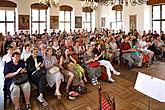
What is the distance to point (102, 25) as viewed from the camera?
57.5 ft

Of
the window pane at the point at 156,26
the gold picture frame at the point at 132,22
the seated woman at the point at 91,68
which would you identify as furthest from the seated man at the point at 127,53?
the gold picture frame at the point at 132,22

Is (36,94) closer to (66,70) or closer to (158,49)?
(66,70)

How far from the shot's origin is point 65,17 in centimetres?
1631

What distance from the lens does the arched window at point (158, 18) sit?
1254cm

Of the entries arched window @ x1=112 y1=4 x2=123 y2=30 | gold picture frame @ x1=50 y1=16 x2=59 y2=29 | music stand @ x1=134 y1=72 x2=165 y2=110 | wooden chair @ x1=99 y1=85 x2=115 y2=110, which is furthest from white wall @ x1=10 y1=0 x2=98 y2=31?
wooden chair @ x1=99 y1=85 x2=115 y2=110

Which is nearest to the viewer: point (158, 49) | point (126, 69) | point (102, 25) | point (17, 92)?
point (17, 92)

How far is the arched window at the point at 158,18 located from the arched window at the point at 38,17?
710 centimetres

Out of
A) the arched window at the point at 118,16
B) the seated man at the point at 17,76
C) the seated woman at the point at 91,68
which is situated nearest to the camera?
the seated man at the point at 17,76

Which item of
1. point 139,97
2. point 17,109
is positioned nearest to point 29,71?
point 17,109

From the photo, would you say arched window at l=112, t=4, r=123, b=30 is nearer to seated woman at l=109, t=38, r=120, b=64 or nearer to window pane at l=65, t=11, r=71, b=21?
window pane at l=65, t=11, r=71, b=21

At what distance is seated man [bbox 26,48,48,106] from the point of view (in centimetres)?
481

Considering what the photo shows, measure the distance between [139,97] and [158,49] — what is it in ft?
17.2

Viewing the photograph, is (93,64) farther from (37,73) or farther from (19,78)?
(19,78)

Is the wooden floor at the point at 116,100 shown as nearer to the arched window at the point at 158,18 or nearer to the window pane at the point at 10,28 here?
the arched window at the point at 158,18
